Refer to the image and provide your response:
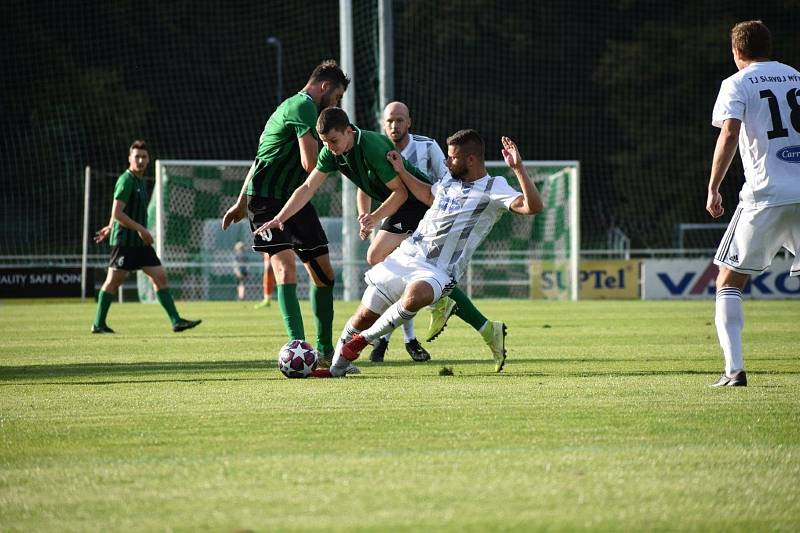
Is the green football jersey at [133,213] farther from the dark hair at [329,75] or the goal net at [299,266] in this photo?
the goal net at [299,266]

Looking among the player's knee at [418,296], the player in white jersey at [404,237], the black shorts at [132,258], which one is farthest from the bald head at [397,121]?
the black shorts at [132,258]

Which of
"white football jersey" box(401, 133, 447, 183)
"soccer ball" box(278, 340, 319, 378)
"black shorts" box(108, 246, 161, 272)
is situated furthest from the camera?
"black shorts" box(108, 246, 161, 272)

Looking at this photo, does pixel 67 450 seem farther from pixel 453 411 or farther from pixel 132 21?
pixel 132 21

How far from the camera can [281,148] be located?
8586 millimetres

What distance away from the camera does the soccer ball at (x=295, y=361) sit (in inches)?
309

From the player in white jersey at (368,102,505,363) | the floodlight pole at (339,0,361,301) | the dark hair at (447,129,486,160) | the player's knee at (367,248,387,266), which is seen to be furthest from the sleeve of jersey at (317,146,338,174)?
the floodlight pole at (339,0,361,301)

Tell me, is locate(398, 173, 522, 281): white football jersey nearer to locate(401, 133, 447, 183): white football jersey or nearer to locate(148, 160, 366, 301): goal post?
locate(401, 133, 447, 183): white football jersey

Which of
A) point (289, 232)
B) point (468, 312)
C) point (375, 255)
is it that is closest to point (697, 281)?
point (375, 255)

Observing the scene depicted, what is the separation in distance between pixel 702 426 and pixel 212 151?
110ft

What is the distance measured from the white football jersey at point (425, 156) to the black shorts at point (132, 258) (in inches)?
221

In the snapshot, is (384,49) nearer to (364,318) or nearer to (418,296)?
(364,318)

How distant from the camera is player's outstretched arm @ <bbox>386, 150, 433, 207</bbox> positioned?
802 centimetres

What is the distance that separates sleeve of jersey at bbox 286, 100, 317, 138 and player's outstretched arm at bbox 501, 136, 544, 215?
1577 millimetres

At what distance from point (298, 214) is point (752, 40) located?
10.9 ft
